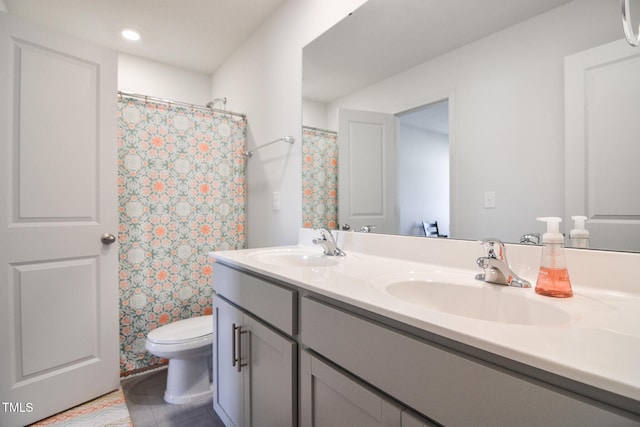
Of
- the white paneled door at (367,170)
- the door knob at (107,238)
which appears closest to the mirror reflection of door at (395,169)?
the white paneled door at (367,170)

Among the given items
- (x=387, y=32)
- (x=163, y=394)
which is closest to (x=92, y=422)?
(x=163, y=394)

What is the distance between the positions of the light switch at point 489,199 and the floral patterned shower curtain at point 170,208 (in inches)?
73.9

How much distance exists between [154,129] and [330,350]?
6.52 feet

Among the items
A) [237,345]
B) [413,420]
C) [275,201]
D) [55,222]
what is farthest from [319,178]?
[55,222]

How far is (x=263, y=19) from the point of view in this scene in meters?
2.21

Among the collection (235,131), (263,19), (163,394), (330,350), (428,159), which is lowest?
(163,394)

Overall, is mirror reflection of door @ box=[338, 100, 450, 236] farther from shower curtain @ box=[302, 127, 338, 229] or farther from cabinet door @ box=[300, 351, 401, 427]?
cabinet door @ box=[300, 351, 401, 427]

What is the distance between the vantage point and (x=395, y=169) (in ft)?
4.51

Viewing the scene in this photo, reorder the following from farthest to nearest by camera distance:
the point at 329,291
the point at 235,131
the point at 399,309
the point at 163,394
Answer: the point at 235,131, the point at 163,394, the point at 329,291, the point at 399,309

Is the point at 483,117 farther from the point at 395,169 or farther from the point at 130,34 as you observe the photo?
the point at 130,34

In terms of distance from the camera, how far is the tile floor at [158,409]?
1.61 meters

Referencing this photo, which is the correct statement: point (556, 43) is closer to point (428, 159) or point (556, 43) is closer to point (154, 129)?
point (428, 159)

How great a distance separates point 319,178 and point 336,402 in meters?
1.21

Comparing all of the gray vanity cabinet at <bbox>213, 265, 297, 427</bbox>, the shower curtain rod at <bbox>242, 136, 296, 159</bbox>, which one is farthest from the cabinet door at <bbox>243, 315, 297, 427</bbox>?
the shower curtain rod at <bbox>242, 136, 296, 159</bbox>
